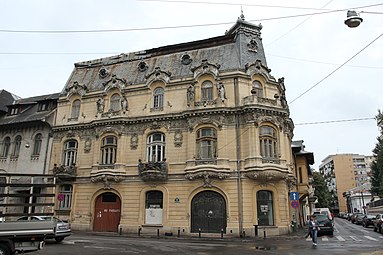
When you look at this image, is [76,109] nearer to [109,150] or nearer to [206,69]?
[109,150]

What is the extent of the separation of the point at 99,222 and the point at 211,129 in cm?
1251

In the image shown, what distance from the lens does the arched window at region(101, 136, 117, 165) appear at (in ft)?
94.1

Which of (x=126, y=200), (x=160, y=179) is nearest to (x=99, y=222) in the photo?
(x=126, y=200)

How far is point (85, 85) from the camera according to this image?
106 feet

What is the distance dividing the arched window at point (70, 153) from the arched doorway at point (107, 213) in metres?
4.70

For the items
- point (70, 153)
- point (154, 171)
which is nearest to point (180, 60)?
point (154, 171)

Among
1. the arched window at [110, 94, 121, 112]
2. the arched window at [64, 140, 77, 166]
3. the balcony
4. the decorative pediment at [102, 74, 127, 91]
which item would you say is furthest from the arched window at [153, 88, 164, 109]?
the arched window at [64, 140, 77, 166]

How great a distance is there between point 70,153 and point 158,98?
9.93 metres

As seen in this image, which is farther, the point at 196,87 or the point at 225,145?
the point at 196,87

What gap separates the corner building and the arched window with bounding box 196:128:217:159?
0.08m

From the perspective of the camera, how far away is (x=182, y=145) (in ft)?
88.3

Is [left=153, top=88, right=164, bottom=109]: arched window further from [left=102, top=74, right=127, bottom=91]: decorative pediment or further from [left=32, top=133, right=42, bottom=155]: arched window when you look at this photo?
[left=32, top=133, right=42, bottom=155]: arched window

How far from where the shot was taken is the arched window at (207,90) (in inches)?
1080

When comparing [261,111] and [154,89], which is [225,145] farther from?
[154,89]
